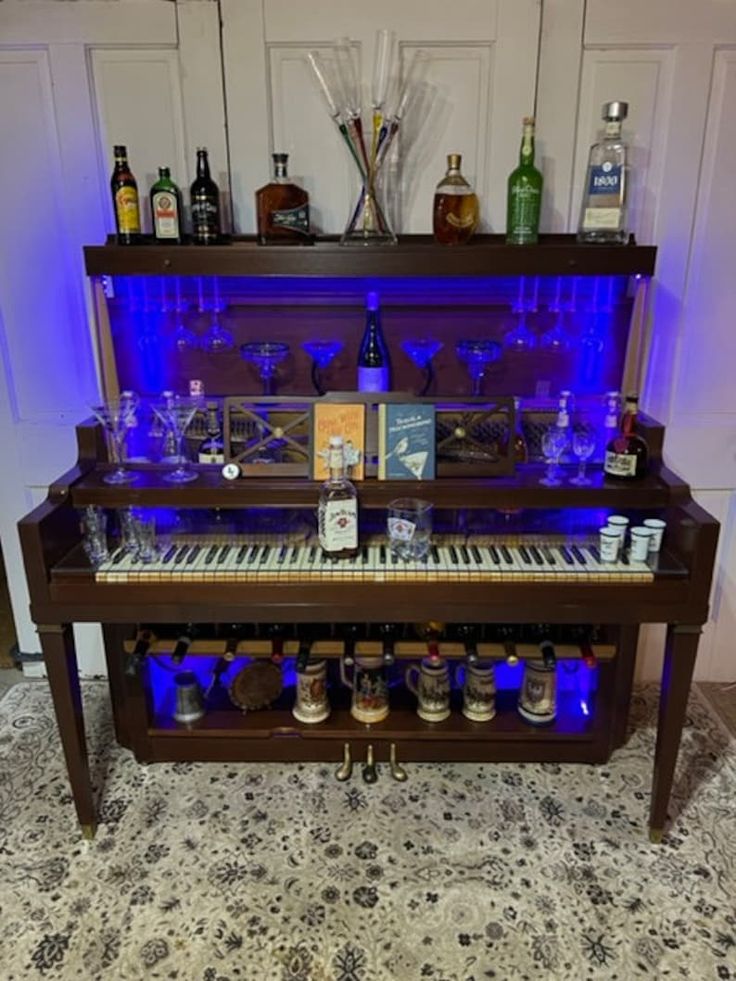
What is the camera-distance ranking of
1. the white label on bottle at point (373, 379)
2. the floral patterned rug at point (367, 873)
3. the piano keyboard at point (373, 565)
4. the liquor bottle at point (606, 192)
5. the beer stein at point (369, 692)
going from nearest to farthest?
the floral patterned rug at point (367, 873) → the piano keyboard at point (373, 565) → the liquor bottle at point (606, 192) → the white label on bottle at point (373, 379) → the beer stein at point (369, 692)

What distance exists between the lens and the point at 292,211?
1.95 metres

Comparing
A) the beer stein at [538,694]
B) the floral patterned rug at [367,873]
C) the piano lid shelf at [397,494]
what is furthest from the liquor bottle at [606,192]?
Answer: the floral patterned rug at [367,873]

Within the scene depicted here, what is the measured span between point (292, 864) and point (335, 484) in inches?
39.0

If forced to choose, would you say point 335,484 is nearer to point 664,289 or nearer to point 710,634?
point 664,289

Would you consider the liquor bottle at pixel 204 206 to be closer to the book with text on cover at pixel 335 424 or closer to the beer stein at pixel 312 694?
the book with text on cover at pixel 335 424

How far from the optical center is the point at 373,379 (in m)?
2.04

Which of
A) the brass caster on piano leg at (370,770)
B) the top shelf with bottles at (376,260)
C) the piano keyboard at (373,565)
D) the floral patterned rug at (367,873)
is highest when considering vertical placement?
the top shelf with bottles at (376,260)

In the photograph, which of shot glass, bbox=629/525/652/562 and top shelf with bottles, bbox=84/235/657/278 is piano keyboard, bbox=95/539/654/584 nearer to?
shot glass, bbox=629/525/652/562

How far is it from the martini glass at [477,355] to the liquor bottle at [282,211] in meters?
0.53

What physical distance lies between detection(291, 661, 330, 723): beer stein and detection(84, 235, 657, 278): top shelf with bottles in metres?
1.14

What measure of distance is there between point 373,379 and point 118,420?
2.34 feet

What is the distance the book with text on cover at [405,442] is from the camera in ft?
6.00

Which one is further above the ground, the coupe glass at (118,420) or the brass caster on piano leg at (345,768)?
the coupe glass at (118,420)

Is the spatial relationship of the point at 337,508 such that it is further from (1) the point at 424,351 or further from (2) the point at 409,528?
(1) the point at 424,351
